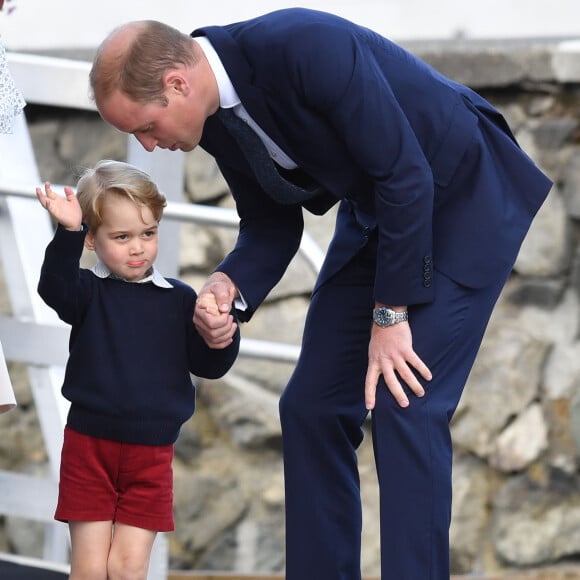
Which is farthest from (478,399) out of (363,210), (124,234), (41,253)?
(124,234)

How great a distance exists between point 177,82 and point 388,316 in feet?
1.73

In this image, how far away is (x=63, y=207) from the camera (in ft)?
7.73

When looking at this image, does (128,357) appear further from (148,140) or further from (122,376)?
(148,140)

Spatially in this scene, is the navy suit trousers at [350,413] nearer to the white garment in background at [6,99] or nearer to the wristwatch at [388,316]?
the wristwatch at [388,316]

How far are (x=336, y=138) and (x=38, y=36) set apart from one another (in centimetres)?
213

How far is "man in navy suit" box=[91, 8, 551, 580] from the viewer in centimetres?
227

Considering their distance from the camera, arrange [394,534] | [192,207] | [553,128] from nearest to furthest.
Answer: [394,534]
[192,207]
[553,128]

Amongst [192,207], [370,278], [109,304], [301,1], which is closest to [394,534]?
[370,278]

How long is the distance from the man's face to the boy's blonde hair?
17cm

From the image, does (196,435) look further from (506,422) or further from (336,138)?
(336,138)

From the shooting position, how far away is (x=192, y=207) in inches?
122

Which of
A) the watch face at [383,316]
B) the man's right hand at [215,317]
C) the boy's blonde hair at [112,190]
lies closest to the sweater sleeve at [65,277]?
the boy's blonde hair at [112,190]

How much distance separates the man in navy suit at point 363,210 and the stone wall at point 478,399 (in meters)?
1.61

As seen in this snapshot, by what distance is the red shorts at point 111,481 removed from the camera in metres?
2.52
